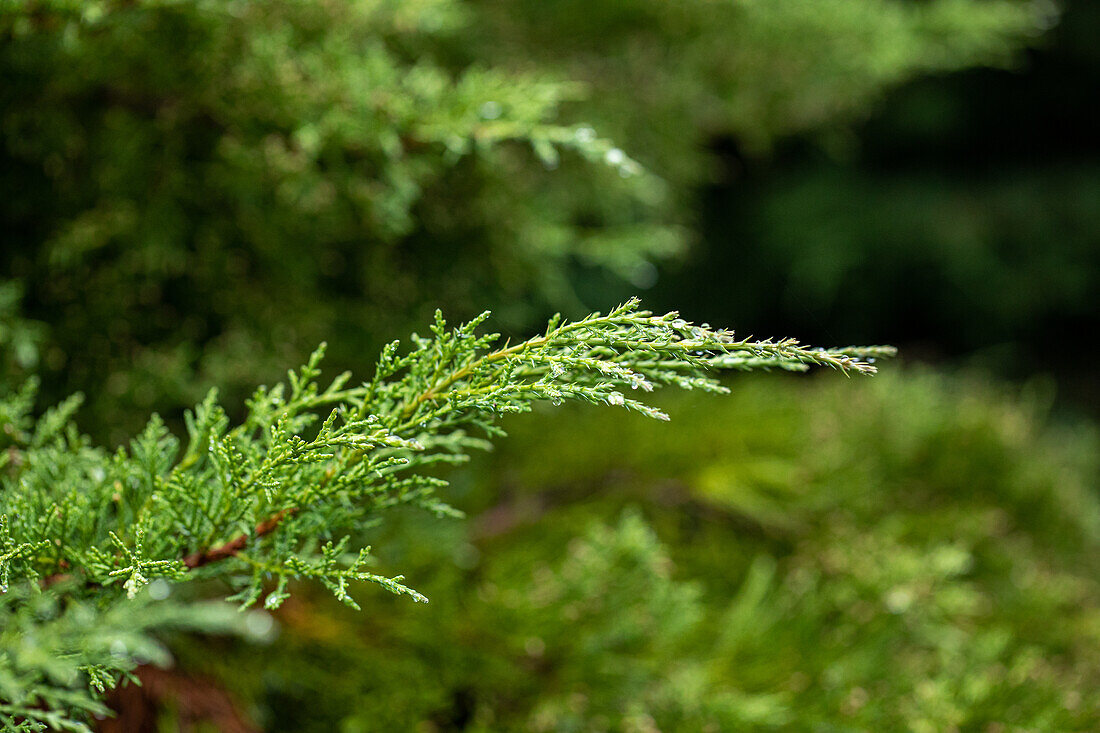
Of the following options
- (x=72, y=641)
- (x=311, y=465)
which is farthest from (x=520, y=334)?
(x=72, y=641)

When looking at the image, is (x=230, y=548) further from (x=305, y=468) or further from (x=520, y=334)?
(x=520, y=334)

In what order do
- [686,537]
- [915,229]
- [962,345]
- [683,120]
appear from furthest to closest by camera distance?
[962,345] → [915,229] → [683,120] → [686,537]

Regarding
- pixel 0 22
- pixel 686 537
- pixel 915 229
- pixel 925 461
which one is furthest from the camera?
pixel 915 229

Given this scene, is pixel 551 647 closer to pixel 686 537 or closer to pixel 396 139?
pixel 686 537

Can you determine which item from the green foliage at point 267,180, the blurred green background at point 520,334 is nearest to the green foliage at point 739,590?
the blurred green background at point 520,334

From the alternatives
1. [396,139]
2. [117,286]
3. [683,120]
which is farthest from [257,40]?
[683,120]

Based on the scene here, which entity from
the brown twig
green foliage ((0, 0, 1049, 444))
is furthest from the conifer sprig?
green foliage ((0, 0, 1049, 444))

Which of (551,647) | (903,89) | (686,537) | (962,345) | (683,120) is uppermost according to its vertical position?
(903,89)
